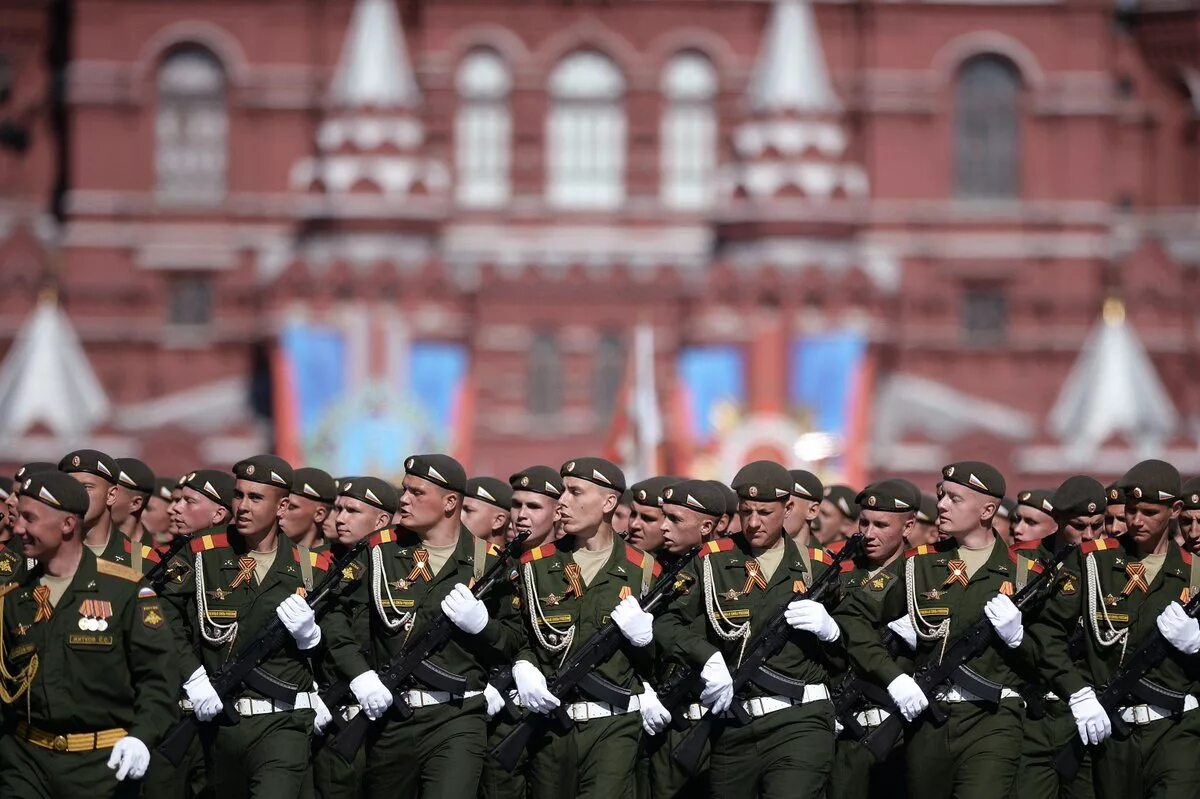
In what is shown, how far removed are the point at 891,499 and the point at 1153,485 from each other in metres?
1.45

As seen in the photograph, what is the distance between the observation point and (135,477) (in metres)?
14.5

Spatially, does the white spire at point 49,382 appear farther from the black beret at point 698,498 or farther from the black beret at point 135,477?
the black beret at point 698,498

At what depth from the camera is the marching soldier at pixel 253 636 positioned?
13172 millimetres

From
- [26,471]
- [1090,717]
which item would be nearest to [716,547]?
[1090,717]

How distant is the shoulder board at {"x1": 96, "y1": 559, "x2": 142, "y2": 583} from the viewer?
12195mm

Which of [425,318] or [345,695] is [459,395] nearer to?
[425,318]

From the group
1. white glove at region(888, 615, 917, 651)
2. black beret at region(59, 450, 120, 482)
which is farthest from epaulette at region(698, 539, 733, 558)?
black beret at region(59, 450, 120, 482)

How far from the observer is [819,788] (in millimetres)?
13445

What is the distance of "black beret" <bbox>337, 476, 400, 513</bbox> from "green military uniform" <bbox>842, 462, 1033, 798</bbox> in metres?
2.60

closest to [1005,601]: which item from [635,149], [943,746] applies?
[943,746]

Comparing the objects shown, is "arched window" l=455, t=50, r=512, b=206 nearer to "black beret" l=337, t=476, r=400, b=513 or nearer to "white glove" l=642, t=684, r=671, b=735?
"black beret" l=337, t=476, r=400, b=513

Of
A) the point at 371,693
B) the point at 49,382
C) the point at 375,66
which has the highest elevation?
the point at 375,66

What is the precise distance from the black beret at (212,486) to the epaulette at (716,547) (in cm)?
266

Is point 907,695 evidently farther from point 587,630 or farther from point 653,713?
point 587,630
